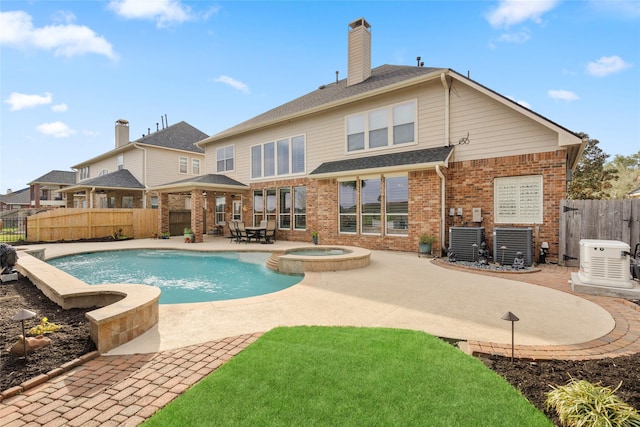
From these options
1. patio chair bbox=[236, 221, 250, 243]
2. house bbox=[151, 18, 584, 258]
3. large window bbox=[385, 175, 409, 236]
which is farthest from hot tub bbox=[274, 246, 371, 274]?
patio chair bbox=[236, 221, 250, 243]

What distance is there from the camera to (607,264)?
18.4 ft

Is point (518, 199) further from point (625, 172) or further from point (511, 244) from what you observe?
point (625, 172)

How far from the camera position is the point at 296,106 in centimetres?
1606

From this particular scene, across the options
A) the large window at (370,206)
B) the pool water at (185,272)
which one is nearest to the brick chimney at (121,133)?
the pool water at (185,272)

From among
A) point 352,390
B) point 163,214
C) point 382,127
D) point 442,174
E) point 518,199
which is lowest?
point 352,390

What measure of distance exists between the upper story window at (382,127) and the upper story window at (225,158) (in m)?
8.20

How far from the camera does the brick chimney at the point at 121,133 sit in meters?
27.0

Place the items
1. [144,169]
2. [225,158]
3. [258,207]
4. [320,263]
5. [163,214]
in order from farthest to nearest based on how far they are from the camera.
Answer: [144,169], [225,158], [163,214], [258,207], [320,263]

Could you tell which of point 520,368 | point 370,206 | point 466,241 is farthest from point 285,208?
point 520,368

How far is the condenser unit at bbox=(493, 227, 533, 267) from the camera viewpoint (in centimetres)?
853

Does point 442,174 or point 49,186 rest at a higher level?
point 49,186

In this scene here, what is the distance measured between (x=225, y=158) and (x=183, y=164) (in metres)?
7.38

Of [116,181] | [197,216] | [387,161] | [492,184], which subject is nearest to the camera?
[492,184]

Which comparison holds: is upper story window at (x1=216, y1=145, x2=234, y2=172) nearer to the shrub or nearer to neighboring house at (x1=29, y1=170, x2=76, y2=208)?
the shrub
